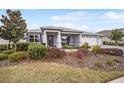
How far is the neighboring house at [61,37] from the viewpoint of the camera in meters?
9.72

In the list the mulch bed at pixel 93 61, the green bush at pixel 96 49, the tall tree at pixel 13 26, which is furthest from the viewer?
the green bush at pixel 96 49

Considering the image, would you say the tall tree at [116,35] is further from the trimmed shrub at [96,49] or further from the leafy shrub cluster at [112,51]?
the trimmed shrub at [96,49]

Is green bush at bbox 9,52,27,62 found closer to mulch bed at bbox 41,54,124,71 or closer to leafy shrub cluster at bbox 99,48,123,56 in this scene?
mulch bed at bbox 41,54,124,71

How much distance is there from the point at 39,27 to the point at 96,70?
278 cm

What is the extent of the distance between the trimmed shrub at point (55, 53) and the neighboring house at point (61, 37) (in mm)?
201

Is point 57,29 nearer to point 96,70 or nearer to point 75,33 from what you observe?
point 75,33

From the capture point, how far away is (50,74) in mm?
8734

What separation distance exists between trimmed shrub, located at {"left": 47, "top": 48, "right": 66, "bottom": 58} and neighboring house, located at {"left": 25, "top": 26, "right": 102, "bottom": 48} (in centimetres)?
20

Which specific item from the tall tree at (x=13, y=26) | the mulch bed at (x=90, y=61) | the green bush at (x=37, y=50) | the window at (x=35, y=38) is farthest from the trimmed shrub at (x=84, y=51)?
the tall tree at (x=13, y=26)

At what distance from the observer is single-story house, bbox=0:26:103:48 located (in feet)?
31.9

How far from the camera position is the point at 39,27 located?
9.47 meters

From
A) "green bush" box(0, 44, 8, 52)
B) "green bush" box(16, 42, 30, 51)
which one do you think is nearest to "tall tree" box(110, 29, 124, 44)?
"green bush" box(16, 42, 30, 51)
